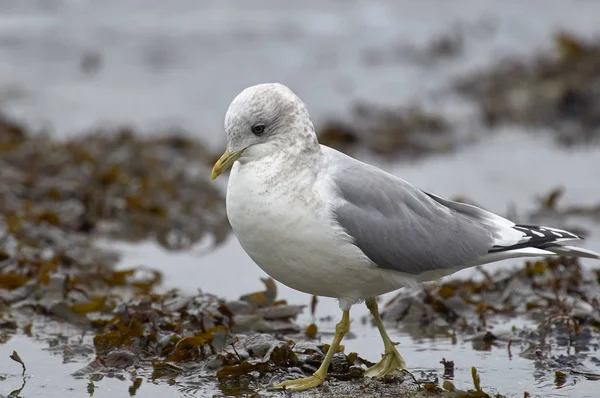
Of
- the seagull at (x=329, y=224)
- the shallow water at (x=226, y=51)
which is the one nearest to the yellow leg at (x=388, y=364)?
the seagull at (x=329, y=224)

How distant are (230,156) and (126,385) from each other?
119cm

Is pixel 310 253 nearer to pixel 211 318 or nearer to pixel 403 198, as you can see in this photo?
pixel 403 198

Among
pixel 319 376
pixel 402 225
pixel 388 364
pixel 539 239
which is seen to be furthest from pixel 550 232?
pixel 319 376

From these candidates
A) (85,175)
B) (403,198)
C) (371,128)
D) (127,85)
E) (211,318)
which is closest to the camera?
(403,198)

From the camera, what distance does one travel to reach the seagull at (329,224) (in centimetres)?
432

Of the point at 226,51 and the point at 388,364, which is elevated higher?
the point at 226,51

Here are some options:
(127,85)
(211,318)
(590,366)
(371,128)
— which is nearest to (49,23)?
(127,85)

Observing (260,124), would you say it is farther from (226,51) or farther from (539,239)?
(226,51)

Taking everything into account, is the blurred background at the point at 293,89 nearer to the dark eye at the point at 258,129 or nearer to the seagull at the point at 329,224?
the seagull at the point at 329,224

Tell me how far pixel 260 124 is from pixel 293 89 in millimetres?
11037

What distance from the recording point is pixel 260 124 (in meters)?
4.47

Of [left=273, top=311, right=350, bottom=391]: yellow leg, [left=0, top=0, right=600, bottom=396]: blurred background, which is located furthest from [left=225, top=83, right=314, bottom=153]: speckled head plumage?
[left=0, top=0, right=600, bottom=396]: blurred background

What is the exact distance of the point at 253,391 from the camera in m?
4.34

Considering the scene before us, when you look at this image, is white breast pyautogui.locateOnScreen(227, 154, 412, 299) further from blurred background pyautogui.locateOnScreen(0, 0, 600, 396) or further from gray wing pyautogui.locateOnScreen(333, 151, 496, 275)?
blurred background pyautogui.locateOnScreen(0, 0, 600, 396)
